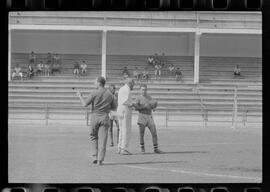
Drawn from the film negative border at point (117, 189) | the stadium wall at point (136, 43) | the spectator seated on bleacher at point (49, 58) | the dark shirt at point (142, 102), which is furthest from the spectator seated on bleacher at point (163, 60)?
the film negative border at point (117, 189)

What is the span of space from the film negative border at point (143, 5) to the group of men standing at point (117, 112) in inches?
218

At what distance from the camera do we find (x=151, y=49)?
114 ft

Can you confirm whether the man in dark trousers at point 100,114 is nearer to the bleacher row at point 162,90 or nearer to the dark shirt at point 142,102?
the dark shirt at point 142,102

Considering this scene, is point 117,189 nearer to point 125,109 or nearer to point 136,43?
point 125,109

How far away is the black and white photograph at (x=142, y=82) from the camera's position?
13.7 meters

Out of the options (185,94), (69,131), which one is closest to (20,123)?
(69,131)

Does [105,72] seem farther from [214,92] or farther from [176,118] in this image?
[176,118]

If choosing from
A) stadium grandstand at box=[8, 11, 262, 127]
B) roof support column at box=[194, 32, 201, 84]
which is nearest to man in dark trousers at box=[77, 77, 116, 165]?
stadium grandstand at box=[8, 11, 262, 127]

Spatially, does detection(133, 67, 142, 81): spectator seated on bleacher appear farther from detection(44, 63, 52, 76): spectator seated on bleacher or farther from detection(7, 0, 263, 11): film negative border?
detection(7, 0, 263, 11): film negative border

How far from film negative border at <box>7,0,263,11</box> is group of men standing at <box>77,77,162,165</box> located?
5.53m

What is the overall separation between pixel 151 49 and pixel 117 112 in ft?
73.4
